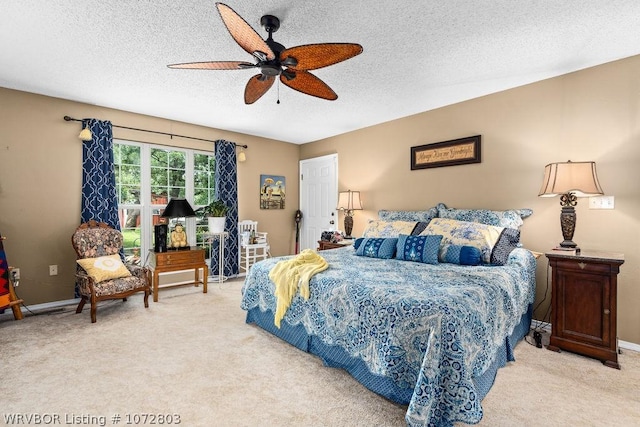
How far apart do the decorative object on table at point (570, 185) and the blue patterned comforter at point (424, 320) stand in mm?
492

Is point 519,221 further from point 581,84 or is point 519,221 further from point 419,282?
point 419,282

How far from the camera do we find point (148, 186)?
4.52 meters

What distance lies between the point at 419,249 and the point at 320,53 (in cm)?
198

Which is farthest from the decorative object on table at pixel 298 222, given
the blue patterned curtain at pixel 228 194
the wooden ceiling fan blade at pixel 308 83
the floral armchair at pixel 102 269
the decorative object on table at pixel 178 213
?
the wooden ceiling fan blade at pixel 308 83

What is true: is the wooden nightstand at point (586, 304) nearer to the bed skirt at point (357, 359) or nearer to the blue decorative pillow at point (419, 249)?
the bed skirt at point (357, 359)

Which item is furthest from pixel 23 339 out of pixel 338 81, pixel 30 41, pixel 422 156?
pixel 422 156

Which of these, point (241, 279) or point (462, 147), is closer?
point (462, 147)

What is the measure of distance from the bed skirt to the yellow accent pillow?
1.58 m

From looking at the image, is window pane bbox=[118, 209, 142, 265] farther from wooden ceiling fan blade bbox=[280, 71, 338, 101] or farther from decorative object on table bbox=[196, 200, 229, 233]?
wooden ceiling fan blade bbox=[280, 71, 338, 101]

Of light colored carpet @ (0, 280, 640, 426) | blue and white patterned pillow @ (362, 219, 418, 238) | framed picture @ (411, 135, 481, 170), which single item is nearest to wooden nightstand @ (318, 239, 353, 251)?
blue and white patterned pillow @ (362, 219, 418, 238)

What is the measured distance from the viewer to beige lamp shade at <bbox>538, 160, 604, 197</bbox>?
2578mm

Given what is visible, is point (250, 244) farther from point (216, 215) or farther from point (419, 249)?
point (419, 249)

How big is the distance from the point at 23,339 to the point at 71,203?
1.71 metres

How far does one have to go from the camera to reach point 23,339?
277cm
